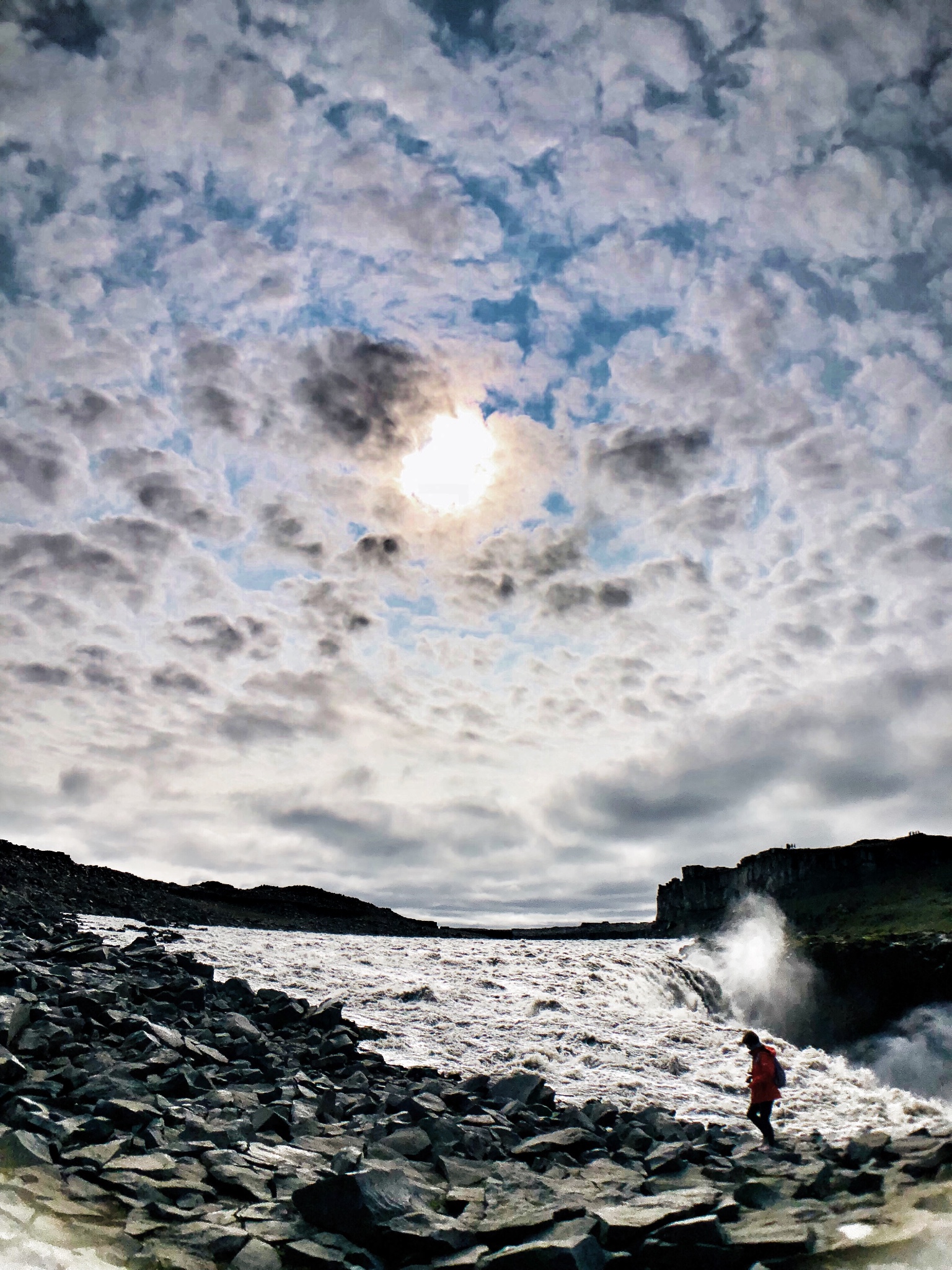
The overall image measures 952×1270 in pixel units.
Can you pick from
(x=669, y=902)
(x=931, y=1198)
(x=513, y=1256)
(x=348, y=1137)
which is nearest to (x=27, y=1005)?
(x=348, y=1137)

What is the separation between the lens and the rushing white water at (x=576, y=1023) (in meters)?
19.4

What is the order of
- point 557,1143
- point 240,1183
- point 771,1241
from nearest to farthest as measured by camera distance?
point 771,1241 → point 240,1183 → point 557,1143

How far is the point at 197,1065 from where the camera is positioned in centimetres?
1362

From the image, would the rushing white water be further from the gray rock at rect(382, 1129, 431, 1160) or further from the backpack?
the gray rock at rect(382, 1129, 431, 1160)

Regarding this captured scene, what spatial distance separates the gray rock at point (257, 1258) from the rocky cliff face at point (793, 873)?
10066 cm

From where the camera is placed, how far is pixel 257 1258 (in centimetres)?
735

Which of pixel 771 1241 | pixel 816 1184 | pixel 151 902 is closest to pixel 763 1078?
pixel 816 1184

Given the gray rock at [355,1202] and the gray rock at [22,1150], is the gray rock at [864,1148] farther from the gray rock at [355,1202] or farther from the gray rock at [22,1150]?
the gray rock at [22,1150]

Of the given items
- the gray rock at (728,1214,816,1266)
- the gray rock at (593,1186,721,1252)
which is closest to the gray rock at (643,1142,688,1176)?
the gray rock at (593,1186,721,1252)

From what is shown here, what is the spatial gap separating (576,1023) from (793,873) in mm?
88055

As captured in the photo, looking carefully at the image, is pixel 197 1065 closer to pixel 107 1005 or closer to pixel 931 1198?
pixel 107 1005

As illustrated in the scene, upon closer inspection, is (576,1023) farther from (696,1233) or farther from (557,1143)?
(696,1233)

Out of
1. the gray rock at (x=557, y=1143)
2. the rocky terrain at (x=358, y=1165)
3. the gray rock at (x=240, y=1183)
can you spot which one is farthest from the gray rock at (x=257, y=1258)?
the gray rock at (x=557, y=1143)

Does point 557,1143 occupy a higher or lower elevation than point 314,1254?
lower
